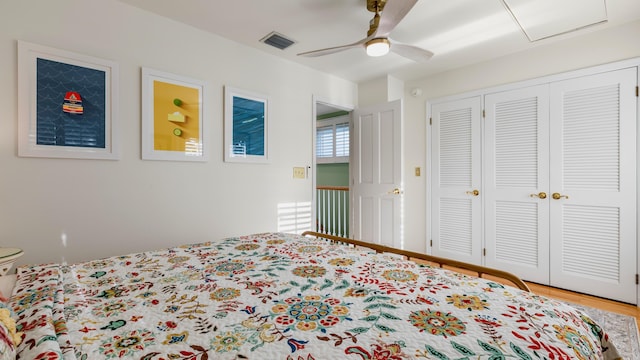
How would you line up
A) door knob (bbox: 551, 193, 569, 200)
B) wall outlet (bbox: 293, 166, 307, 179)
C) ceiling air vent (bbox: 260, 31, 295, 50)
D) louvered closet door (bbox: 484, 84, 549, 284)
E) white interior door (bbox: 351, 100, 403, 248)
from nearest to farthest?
ceiling air vent (bbox: 260, 31, 295, 50) → door knob (bbox: 551, 193, 569, 200) → louvered closet door (bbox: 484, 84, 549, 284) → wall outlet (bbox: 293, 166, 307, 179) → white interior door (bbox: 351, 100, 403, 248)

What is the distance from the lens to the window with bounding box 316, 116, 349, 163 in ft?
17.1

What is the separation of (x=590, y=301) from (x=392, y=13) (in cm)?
294

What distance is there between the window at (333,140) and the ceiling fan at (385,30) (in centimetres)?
294

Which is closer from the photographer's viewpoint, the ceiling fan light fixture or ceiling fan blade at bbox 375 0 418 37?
ceiling fan blade at bbox 375 0 418 37

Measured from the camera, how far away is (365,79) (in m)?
3.74

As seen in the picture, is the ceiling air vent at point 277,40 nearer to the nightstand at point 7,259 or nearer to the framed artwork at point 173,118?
the framed artwork at point 173,118

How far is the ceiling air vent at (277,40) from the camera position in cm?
259

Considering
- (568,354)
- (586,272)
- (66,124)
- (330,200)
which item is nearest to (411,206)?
(330,200)

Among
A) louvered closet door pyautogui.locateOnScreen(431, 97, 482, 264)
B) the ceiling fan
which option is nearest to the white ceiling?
the ceiling fan

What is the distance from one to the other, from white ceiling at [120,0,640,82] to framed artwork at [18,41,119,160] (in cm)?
63

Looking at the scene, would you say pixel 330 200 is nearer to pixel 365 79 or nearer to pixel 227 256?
pixel 365 79

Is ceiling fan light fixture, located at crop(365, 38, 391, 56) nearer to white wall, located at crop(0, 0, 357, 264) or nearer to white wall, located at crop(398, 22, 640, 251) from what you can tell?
white wall, located at crop(0, 0, 357, 264)

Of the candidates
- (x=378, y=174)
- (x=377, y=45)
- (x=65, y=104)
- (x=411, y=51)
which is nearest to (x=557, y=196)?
(x=378, y=174)

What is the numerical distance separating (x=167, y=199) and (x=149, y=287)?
136 centimetres
